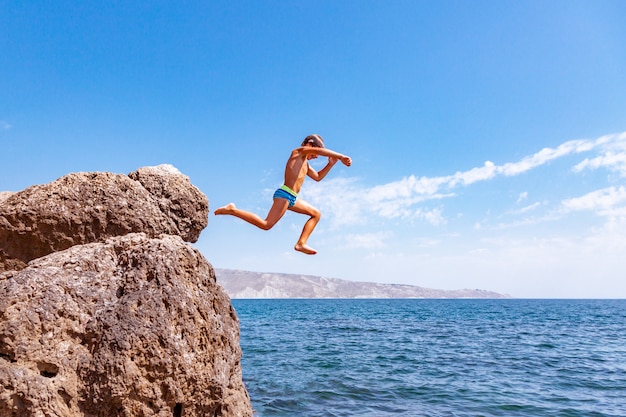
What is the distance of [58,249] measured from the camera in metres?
5.84

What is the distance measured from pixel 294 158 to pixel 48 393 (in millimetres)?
3849

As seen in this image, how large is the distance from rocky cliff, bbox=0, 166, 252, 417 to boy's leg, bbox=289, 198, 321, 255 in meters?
1.38

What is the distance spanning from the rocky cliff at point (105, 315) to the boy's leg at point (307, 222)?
4.53 feet

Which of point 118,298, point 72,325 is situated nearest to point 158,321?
point 118,298

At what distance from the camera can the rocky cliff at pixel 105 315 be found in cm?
436

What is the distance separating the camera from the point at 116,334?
4.57 metres

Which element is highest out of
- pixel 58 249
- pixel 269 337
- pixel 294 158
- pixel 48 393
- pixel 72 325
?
pixel 294 158

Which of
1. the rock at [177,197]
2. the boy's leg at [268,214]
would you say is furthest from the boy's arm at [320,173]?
the rock at [177,197]

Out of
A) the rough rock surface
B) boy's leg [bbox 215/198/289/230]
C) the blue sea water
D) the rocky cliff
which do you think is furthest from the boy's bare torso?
the blue sea water

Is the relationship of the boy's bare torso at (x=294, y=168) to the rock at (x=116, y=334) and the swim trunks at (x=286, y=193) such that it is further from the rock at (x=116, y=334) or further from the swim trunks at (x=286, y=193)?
the rock at (x=116, y=334)

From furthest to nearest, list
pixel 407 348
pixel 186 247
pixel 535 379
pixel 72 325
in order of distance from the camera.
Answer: pixel 407 348 → pixel 535 379 → pixel 186 247 → pixel 72 325

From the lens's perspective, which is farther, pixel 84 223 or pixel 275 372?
pixel 275 372

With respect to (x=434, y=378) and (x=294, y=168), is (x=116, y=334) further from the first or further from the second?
(x=434, y=378)

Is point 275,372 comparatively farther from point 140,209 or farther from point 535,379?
point 140,209
